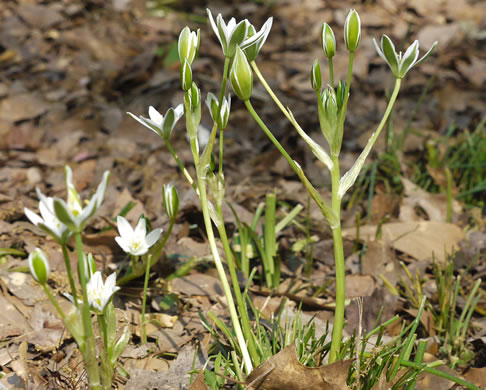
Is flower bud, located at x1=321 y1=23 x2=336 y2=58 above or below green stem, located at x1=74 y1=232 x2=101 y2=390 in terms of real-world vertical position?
above

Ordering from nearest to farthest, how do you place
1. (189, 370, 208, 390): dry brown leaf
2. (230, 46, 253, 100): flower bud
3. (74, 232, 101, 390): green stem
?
(74, 232, 101, 390): green stem, (230, 46, 253, 100): flower bud, (189, 370, 208, 390): dry brown leaf

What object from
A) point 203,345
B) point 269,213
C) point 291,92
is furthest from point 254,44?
point 291,92

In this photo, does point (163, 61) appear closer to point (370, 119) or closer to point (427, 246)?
point (370, 119)

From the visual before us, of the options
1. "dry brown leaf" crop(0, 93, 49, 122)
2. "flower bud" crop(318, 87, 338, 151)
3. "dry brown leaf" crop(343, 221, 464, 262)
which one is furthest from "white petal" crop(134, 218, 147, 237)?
"dry brown leaf" crop(0, 93, 49, 122)

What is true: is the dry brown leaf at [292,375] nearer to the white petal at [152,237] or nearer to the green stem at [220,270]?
the green stem at [220,270]

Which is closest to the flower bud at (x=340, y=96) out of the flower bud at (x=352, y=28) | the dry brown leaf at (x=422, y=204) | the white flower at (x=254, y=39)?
the flower bud at (x=352, y=28)

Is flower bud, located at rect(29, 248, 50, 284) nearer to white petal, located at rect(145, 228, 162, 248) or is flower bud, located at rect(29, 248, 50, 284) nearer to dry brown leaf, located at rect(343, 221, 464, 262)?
white petal, located at rect(145, 228, 162, 248)
